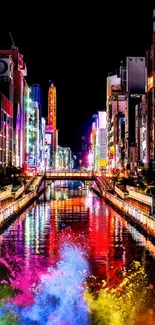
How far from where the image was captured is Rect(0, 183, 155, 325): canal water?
66.7ft

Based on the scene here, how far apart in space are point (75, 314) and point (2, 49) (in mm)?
175043

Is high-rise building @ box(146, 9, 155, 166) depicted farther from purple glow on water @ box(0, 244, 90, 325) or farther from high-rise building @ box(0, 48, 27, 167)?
purple glow on water @ box(0, 244, 90, 325)

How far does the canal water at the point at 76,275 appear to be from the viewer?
20328mm

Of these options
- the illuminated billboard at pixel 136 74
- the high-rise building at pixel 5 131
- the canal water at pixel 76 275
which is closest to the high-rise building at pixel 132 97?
the illuminated billboard at pixel 136 74

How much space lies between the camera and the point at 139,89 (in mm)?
189500

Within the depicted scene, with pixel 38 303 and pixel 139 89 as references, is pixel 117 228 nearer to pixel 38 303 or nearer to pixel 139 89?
pixel 38 303

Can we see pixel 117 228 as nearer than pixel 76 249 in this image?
No

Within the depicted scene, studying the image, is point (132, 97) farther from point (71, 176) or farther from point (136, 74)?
point (71, 176)

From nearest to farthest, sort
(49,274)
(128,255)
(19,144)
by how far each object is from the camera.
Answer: (49,274) < (128,255) < (19,144)

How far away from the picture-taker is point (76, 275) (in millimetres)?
28562

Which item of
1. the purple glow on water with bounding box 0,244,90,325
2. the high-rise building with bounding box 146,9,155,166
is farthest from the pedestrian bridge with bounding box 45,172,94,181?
the purple glow on water with bounding box 0,244,90,325

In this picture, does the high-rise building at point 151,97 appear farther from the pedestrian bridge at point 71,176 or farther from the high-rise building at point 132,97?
the high-rise building at point 132,97

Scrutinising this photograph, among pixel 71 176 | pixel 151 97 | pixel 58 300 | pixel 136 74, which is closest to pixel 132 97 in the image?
pixel 136 74

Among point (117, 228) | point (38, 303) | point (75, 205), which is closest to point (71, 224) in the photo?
point (117, 228)
